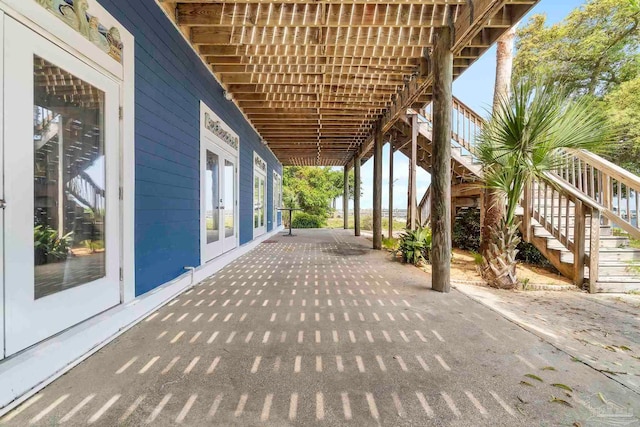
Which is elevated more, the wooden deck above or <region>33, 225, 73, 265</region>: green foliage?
the wooden deck above

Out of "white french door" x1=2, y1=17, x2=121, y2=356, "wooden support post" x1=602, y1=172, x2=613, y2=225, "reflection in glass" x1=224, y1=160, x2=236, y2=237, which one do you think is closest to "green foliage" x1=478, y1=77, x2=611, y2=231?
"wooden support post" x1=602, y1=172, x2=613, y2=225

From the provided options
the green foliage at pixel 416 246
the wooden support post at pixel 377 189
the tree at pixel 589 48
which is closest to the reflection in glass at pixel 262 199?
the wooden support post at pixel 377 189

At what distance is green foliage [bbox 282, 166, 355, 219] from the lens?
21047 millimetres

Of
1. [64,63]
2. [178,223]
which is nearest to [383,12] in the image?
[64,63]

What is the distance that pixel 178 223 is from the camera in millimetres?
3666

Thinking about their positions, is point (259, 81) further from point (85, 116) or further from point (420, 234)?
point (420, 234)

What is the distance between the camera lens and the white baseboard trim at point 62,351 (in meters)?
1.50

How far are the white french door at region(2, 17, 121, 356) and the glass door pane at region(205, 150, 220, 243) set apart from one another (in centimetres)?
224

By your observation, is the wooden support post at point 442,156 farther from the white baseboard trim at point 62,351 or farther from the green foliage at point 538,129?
the white baseboard trim at point 62,351

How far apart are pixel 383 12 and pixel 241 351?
3.82m

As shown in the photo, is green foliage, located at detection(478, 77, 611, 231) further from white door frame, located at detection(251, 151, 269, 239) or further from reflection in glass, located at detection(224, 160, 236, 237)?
white door frame, located at detection(251, 151, 269, 239)

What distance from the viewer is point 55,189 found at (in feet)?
6.53

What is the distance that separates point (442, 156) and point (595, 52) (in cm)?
1124

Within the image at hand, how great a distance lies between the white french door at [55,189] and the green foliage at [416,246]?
14.7ft
